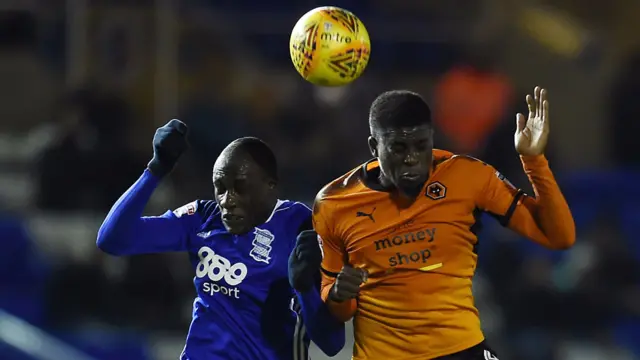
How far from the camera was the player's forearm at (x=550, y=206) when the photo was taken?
13.9 ft

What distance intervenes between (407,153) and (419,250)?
428 millimetres

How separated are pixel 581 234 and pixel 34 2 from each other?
222 inches

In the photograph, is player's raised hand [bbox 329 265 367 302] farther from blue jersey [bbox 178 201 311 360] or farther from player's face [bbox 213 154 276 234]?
player's face [bbox 213 154 276 234]

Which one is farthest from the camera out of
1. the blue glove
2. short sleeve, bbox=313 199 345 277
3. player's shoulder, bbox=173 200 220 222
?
player's shoulder, bbox=173 200 220 222

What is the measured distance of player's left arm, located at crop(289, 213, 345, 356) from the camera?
4.36 meters

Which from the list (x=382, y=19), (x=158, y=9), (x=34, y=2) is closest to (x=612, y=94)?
(x=382, y=19)

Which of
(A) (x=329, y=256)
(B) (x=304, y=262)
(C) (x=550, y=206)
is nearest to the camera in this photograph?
(C) (x=550, y=206)

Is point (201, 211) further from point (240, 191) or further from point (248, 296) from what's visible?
point (248, 296)

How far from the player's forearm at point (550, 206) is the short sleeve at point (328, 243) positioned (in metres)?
0.87

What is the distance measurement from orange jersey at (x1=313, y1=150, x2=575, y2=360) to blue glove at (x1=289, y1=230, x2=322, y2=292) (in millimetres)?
190

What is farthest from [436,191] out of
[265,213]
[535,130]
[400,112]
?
[265,213]

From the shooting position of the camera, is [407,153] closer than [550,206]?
No

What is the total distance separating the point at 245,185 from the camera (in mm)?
4719

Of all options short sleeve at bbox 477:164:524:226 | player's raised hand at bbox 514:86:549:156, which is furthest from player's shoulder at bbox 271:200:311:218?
player's raised hand at bbox 514:86:549:156
